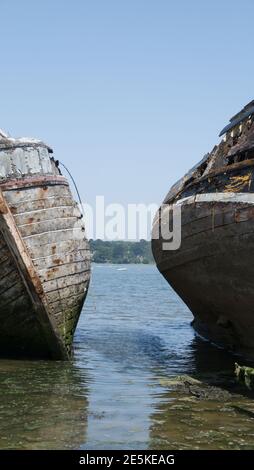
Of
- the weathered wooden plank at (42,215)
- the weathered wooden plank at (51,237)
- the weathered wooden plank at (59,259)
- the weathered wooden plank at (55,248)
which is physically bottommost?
the weathered wooden plank at (59,259)

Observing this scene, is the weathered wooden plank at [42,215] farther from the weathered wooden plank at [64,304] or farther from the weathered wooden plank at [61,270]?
the weathered wooden plank at [64,304]

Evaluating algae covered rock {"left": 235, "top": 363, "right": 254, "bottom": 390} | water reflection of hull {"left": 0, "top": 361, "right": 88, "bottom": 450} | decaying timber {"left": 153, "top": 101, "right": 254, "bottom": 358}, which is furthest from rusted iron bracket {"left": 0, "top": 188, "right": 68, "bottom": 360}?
algae covered rock {"left": 235, "top": 363, "right": 254, "bottom": 390}

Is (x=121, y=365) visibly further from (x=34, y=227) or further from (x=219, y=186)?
(x=219, y=186)

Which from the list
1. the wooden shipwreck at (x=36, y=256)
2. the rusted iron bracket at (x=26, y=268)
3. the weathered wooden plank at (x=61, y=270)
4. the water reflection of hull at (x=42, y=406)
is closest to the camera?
the water reflection of hull at (x=42, y=406)

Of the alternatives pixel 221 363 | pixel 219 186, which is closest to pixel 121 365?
pixel 221 363

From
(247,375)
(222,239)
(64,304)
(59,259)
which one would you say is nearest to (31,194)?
(59,259)

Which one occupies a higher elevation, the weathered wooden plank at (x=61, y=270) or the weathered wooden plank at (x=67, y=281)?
the weathered wooden plank at (x=61, y=270)

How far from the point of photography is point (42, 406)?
299 inches

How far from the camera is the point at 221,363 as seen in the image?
10.7m

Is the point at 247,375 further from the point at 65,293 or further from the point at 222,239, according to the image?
the point at 65,293

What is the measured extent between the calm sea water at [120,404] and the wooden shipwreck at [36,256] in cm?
54

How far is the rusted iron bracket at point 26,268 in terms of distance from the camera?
954 cm

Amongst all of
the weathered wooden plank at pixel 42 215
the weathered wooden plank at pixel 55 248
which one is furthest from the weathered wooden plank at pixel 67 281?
the weathered wooden plank at pixel 42 215

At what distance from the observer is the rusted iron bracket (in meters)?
9.54
